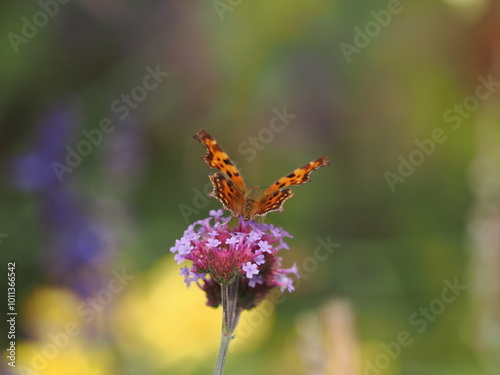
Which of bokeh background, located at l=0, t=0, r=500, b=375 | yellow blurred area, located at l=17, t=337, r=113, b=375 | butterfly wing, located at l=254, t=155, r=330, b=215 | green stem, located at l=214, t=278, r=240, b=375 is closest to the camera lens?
green stem, located at l=214, t=278, r=240, b=375

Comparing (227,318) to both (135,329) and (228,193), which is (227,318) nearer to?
(228,193)

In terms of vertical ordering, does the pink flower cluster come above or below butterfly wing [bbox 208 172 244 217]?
below

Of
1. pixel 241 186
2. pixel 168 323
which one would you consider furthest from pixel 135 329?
pixel 241 186

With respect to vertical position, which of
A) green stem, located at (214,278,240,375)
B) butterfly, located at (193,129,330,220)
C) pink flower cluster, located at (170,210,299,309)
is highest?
butterfly, located at (193,129,330,220)

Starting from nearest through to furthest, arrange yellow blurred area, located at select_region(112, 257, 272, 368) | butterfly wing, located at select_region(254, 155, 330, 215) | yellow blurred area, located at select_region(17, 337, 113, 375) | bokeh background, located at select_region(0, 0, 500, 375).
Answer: butterfly wing, located at select_region(254, 155, 330, 215) < yellow blurred area, located at select_region(17, 337, 113, 375) < yellow blurred area, located at select_region(112, 257, 272, 368) < bokeh background, located at select_region(0, 0, 500, 375)

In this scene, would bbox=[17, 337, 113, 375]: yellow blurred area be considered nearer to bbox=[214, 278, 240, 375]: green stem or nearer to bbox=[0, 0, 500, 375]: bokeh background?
bbox=[0, 0, 500, 375]: bokeh background

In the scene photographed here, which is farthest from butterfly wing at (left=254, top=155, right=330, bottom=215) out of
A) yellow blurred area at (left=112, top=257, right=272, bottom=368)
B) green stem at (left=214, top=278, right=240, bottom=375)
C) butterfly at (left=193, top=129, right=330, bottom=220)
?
yellow blurred area at (left=112, top=257, right=272, bottom=368)
